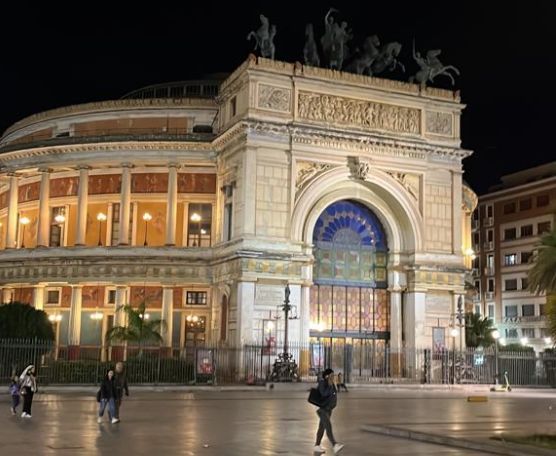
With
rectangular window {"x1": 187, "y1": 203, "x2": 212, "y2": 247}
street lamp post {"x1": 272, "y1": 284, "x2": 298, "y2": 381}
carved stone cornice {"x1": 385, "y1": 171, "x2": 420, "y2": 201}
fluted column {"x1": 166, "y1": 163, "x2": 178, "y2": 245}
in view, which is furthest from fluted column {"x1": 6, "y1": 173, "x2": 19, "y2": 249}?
carved stone cornice {"x1": 385, "y1": 171, "x2": 420, "y2": 201}

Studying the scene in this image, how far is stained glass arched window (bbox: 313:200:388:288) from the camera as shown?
164 ft

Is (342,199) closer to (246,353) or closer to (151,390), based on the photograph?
(246,353)

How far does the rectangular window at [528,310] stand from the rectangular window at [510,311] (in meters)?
1.24

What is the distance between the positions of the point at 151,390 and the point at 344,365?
11.1 m

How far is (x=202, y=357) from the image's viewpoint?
4188 cm

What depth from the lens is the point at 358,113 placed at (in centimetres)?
4919

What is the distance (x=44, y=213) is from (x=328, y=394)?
127 ft

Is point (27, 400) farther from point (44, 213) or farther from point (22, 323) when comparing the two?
point (44, 213)

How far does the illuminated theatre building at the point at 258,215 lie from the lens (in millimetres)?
46625

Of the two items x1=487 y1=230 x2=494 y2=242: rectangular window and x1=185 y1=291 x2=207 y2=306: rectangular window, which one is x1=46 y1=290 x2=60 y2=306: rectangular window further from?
x1=487 y1=230 x2=494 y2=242: rectangular window

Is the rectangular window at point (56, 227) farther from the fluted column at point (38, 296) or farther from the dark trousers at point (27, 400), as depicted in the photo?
the dark trousers at point (27, 400)

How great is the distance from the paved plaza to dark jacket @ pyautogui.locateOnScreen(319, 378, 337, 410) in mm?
835

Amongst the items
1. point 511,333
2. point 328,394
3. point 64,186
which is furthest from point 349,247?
point 511,333

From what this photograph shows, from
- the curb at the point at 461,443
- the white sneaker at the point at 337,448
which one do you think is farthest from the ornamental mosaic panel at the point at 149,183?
the white sneaker at the point at 337,448
